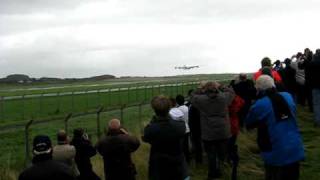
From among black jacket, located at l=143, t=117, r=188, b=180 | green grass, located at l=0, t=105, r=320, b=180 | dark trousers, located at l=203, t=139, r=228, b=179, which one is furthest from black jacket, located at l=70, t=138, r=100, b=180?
dark trousers, located at l=203, t=139, r=228, b=179

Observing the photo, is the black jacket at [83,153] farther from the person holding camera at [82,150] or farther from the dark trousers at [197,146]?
the dark trousers at [197,146]

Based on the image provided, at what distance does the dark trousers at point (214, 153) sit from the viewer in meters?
12.2

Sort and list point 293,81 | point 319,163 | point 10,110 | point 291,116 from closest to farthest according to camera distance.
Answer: point 291,116 < point 319,163 < point 293,81 < point 10,110

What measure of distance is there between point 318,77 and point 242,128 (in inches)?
94.3

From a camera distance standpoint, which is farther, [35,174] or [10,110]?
[10,110]

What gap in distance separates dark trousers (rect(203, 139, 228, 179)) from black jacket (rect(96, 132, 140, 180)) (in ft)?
9.97

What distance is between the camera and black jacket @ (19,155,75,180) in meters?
6.42

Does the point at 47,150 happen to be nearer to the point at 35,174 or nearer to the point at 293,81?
the point at 35,174

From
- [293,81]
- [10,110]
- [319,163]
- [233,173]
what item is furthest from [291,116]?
[10,110]

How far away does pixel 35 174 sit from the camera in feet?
21.1

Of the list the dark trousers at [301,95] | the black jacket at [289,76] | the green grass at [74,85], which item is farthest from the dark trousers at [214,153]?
the green grass at [74,85]

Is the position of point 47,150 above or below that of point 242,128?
above

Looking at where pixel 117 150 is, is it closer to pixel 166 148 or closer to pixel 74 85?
pixel 166 148

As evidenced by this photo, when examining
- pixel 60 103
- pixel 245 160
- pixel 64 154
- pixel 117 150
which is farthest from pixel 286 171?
pixel 60 103
